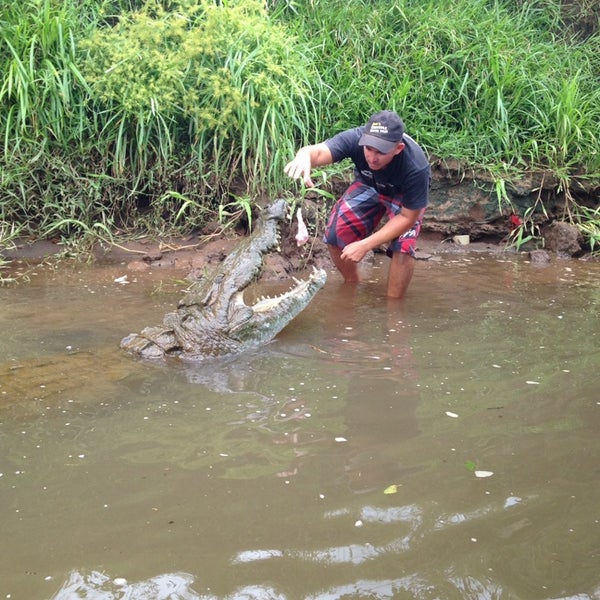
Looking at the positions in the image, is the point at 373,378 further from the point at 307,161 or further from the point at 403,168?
the point at 403,168

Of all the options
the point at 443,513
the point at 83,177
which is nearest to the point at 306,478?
the point at 443,513

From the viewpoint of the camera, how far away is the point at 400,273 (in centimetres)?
511

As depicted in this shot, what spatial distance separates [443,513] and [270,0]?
245 inches

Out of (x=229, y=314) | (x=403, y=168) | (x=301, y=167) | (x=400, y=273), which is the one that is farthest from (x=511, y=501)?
(x=400, y=273)

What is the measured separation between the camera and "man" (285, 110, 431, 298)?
4387 mm

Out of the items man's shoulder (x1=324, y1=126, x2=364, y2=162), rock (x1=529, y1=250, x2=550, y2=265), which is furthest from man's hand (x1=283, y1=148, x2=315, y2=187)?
rock (x1=529, y1=250, x2=550, y2=265)

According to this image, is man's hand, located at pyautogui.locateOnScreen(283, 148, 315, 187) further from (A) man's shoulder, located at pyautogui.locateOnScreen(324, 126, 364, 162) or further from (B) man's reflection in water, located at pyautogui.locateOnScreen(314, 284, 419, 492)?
(B) man's reflection in water, located at pyautogui.locateOnScreen(314, 284, 419, 492)

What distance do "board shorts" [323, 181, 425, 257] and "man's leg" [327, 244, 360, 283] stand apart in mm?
83

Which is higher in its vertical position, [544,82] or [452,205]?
[544,82]

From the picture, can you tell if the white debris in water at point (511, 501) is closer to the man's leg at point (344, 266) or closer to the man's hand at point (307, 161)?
the man's hand at point (307, 161)

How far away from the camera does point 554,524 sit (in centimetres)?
240

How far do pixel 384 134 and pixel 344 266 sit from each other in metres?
1.28

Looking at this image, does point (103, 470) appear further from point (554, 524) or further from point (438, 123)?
point (438, 123)

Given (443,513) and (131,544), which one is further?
(443,513)
